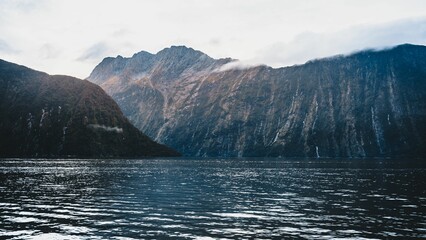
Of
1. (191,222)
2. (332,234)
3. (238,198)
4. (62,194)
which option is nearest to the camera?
(332,234)

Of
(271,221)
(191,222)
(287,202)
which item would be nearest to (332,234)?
(271,221)

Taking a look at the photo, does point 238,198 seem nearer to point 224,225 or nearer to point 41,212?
point 224,225

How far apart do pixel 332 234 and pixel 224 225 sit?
9.93m

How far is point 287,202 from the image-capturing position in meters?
54.4

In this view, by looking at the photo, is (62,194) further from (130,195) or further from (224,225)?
(224,225)

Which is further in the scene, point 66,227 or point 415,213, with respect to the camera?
point 415,213

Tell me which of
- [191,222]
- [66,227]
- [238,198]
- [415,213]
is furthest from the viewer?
[238,198]

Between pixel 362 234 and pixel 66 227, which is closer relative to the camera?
pixel 362 234

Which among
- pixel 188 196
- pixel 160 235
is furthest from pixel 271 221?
pixel 188 196

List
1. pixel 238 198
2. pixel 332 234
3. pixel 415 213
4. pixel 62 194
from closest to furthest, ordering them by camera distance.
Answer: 1. pixel 332 234
2. pixel 415 213
3. pixel 238 198
4. pixel 62 194

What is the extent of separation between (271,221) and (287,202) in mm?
15767

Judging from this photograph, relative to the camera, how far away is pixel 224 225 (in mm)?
37031

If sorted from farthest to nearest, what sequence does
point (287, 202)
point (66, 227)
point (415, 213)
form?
1. point (287, 202)
2. point (415, 213)
3. point (66, 227)

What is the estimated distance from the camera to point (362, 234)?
32.7m
